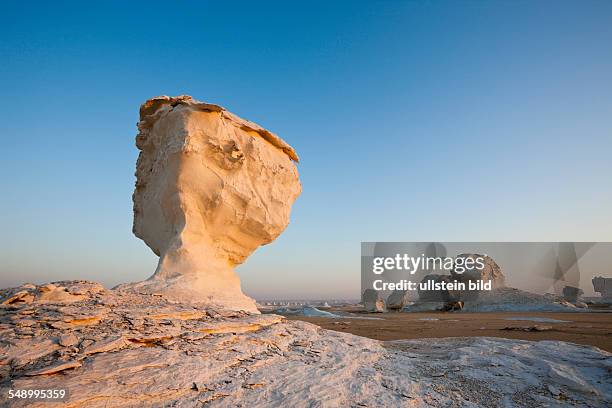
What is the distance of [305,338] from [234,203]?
4.07 m

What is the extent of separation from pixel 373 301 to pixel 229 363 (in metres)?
31.6

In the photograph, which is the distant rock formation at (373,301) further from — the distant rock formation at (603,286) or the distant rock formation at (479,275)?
the distant rock formation at (603,286)

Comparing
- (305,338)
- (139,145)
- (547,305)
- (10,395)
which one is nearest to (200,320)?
(305,338)

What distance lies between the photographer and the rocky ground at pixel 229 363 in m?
3.24

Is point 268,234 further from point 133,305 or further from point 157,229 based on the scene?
point 133,305

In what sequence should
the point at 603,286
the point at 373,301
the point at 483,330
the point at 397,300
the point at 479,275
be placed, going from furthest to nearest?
1. the point at 603,286
2. the point at 397,300
3. the point at 479,275
4. the point at 373,301
5. the point at 483,330

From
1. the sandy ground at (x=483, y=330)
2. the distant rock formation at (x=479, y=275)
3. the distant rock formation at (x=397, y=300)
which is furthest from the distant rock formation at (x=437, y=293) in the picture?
the sandy ground at (x=483, y=330)

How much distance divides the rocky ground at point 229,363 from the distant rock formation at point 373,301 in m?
28.2

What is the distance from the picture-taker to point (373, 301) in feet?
111

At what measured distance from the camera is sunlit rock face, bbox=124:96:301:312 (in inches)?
307

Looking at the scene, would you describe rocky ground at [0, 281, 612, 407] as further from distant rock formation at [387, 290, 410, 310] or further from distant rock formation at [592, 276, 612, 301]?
distant rock formation at [592, 276, 612, 301]

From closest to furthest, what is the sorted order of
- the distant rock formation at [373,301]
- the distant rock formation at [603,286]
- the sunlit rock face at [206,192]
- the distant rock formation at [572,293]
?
the sunlit rock face at [206,192] < the distant rock formation at [373,301] < the distant rock formation at [572,293] < the distant rock formation at [603,286]

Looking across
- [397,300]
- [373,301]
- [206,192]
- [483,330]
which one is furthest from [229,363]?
[397,300]

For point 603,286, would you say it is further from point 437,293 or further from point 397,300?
point 397,300
